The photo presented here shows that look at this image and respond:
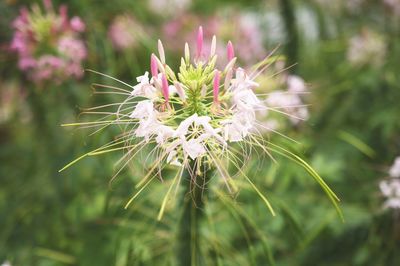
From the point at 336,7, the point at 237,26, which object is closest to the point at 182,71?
the point at 237,26

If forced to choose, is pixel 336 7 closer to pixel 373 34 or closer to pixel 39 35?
pixel 373 34

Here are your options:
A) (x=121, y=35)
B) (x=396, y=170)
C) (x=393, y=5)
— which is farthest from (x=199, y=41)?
(x=393, y=5)

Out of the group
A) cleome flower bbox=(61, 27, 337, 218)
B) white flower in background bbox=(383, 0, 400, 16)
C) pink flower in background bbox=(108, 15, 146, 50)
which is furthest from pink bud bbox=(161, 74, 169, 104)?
white flower in background bbox=(383, 0, 400, 16)

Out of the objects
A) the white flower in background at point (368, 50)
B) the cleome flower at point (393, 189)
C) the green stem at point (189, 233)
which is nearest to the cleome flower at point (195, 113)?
the green stem at point (189, 233)

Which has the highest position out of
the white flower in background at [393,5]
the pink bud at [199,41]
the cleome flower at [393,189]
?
the white flower in background at [393,5]

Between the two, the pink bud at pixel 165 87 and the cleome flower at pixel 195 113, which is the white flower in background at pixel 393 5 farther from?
the pink bud at pixel 165 87

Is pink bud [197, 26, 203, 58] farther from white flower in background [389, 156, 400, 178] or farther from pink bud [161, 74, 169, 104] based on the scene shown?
white flower in background [389, 156, 400, 178]
